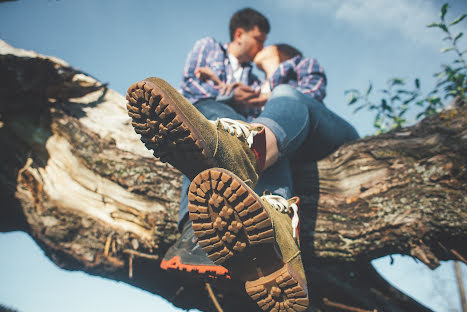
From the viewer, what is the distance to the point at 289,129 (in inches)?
55.9

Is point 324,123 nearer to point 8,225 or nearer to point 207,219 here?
point 207,219

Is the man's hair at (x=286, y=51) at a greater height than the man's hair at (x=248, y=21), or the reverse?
the man's hair at (x=248, y=21)

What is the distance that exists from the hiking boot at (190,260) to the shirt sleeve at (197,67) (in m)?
1.06

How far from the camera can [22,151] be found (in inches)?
85.1

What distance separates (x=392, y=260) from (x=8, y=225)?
286 centimetres

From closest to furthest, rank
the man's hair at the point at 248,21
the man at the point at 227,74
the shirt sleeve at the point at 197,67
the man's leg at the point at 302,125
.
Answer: the man's leg at the point at 302,125 → the man at the point at 227,74 → the shirt sleeve at the point at 197,67 → the man's hair at the point at 248,21

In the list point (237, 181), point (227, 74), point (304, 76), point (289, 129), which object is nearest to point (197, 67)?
point (227, 74)

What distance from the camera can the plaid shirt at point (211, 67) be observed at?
2.07 meters

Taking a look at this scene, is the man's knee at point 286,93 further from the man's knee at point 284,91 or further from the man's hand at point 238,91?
the man's hand at point 238,91

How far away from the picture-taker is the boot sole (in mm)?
869

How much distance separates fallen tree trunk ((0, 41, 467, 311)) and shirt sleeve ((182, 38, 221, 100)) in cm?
56

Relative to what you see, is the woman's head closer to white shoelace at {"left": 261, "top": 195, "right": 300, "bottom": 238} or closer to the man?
the man

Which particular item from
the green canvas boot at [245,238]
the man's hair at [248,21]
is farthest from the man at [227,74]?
the green canvas boot at [245,238]

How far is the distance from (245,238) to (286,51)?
2.19 meters
